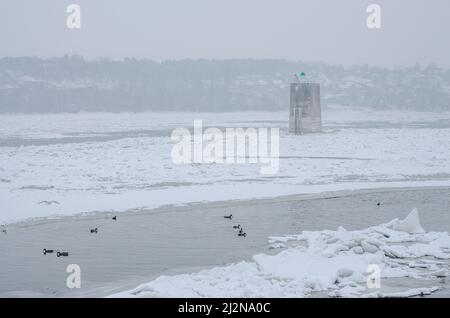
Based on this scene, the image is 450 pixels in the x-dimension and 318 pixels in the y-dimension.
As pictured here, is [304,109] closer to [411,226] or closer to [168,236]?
[411,226]

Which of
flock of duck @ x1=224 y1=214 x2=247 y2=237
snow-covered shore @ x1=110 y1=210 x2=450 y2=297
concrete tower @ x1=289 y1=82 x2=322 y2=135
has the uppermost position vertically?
concrete tower @ x1=289 y1=82 x2=322 y2=135

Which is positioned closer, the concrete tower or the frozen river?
the frozen river

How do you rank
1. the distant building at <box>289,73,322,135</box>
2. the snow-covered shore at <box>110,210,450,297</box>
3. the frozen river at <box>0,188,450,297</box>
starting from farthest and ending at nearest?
the distant building at <box>289,73,322,135</box>
the frozen river at <box>0,188,450,297</box>
the snow-covered shore at <box>110,210,450,297</box>

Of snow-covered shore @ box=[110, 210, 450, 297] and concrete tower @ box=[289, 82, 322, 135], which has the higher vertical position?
concrete tower @ box=[289, 82, 322, 135]

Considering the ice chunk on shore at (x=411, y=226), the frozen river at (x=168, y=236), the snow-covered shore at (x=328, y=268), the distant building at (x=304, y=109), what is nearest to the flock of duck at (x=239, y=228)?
the frozen river at (x=168, y=236)

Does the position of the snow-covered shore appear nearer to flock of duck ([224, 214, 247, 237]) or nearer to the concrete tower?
flock of duck ([224, 214, 247, 237])

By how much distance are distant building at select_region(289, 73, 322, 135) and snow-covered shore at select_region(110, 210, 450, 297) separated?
87.8ft

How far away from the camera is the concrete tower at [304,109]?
125 ft

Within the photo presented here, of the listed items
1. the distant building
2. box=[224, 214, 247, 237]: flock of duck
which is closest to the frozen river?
box=[224, 214, 247, 237]: flock of duck

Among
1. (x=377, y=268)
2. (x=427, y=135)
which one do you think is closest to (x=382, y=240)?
(x=377, y=268)

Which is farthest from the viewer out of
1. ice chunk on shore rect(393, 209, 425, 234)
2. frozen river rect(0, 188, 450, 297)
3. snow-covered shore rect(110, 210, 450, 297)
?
ice chunk on shore rect(393, 209, 425, 234)

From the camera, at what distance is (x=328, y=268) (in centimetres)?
891

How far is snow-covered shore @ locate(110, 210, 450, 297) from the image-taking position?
777cm

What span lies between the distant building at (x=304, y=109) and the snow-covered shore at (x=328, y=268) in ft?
87.8
